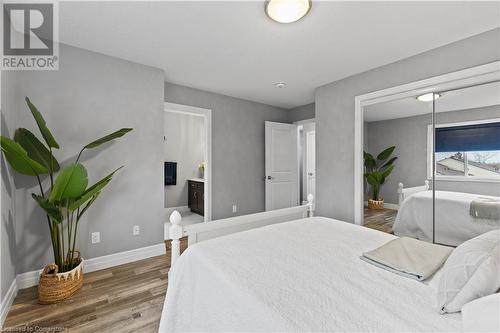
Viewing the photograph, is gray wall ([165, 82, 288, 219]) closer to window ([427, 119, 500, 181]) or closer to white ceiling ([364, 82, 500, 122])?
white ceiling ([364, 82, 500, 122])

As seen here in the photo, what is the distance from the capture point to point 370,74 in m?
2.92

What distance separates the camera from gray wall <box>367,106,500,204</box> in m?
2.33

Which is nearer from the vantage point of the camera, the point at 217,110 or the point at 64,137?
the point at 64,137

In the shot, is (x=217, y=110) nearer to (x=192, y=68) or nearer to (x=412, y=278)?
(x=192, y=68)

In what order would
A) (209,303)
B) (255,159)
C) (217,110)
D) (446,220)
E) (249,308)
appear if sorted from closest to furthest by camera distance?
(249,308), (209,303), (446,220), (217,110), (255,159)

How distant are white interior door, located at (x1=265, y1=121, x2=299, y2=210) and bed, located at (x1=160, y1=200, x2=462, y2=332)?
2.81 metres

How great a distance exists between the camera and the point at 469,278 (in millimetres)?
908

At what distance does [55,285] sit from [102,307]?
0.46 meters

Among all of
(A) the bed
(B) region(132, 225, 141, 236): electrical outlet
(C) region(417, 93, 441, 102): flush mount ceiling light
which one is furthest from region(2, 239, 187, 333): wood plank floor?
(C) region(417, 93, 441, 102): flush mount ceiling light

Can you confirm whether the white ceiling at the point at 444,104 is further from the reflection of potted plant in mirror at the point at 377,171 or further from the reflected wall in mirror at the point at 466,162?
the reflection of potted plant in mirror at the point at 377,171

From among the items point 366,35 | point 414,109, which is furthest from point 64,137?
point 414,109

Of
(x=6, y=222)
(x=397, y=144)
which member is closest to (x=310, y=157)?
(x=397, y=144)

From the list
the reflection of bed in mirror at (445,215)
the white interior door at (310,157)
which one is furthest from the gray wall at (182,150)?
the reflection of bed in mirror at (445,215)

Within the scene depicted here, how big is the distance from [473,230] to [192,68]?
3470 millimetres
